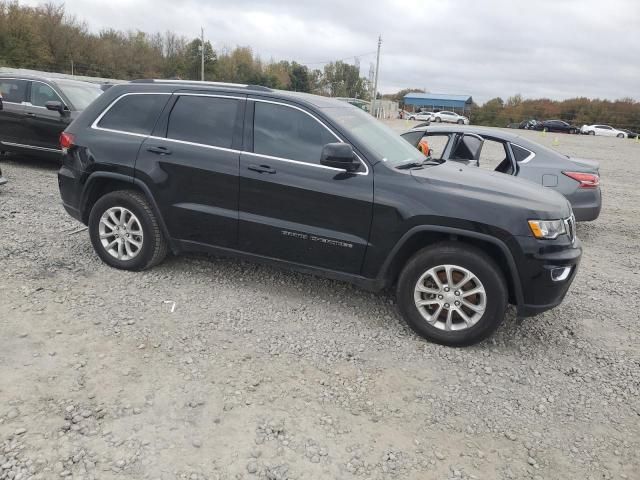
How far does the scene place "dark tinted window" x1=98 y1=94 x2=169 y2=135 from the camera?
15.4ft

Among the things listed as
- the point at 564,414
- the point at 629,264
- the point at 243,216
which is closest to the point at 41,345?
the point at 243,216

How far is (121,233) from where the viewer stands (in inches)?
190

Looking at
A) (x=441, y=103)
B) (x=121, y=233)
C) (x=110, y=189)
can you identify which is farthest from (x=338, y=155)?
(x=441, y=103)

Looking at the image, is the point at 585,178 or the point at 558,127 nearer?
the point at 585,178

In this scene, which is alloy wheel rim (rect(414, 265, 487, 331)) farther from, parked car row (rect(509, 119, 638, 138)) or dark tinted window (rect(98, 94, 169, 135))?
parked car row (rect(509, 119, 638, 138))

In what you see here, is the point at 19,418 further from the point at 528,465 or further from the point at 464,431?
the point at 528,465

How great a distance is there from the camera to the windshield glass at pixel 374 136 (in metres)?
4.18

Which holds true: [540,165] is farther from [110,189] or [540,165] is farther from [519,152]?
[110,189]

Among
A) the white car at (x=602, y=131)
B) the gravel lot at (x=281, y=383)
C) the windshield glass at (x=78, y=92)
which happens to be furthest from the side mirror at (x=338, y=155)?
the white car at (x=602, y=131)

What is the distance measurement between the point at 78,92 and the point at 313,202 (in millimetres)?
7752

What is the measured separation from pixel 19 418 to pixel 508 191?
3472 mm

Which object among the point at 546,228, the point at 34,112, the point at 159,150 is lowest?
the point at 546,228

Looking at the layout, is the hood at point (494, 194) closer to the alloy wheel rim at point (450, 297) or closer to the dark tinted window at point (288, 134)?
the alloy wheel rim at point (450, 297)

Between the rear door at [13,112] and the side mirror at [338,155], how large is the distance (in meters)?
7.73
